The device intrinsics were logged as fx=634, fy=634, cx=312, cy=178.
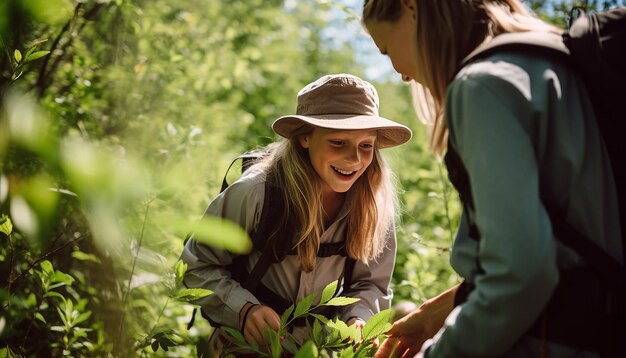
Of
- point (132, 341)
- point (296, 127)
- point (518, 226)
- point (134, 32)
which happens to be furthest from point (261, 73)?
point (518, 226)

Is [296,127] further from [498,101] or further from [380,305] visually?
[498,101]

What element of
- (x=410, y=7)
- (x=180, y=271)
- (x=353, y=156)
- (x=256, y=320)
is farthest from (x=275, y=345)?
(x=353, y=156)

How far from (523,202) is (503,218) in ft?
0.15

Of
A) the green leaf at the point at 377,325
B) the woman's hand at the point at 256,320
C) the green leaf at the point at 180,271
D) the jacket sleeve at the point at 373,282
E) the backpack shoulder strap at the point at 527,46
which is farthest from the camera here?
the jacket sleeve at the point at 373,282

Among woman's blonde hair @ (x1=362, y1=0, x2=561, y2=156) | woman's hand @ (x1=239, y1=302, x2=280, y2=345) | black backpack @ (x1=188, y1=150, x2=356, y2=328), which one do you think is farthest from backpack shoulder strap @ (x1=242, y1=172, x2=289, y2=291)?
woman's blonde hair @ (x1=362, y1=0, x2=561, y2=156)

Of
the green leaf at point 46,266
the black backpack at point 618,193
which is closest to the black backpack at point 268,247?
the green leaf at point 46,266

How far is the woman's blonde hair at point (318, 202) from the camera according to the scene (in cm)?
269

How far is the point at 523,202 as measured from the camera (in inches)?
46.4

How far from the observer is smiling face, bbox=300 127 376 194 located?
109 inches

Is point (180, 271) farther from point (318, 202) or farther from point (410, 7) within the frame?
point (410, 7)

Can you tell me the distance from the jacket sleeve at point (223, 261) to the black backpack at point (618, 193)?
1.34 m

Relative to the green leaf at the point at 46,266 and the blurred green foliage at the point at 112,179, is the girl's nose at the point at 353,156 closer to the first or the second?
the blurred green foliage at the point at 112,179

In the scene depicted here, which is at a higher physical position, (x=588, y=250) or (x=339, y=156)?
(x=588, y=250)

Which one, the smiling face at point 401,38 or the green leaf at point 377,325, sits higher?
the smiling face at point 401,38
